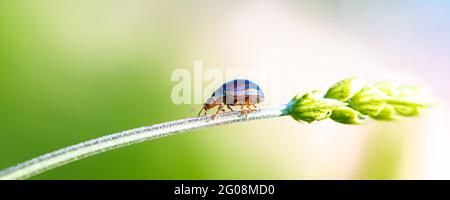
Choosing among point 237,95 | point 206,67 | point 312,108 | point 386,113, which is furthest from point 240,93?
point 206,67

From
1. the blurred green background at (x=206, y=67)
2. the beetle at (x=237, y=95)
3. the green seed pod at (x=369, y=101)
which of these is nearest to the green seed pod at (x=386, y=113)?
the green seed pod at (x=369, y=101)

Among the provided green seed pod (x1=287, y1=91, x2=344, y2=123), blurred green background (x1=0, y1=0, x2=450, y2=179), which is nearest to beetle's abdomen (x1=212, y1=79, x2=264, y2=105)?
green seed pod (x1=287, y1=91, x2=344, y2=123)

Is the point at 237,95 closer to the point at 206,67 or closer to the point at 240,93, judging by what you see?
the point at 240,93

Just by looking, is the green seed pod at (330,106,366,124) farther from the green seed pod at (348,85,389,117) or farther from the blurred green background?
the blurred green background

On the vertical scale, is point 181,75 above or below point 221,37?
below
